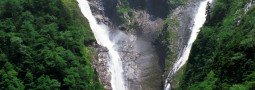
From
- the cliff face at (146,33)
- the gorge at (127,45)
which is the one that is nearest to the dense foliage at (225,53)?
the gorge at (127,45)

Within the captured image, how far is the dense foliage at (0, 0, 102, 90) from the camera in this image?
1167 inches

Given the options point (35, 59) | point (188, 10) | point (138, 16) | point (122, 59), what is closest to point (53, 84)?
point (35, 59)

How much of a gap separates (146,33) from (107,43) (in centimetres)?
1236

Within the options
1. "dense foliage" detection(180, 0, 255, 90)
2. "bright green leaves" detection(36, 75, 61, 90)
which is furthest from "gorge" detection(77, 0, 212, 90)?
"bright green leaves" detection(36, 75, 61, 90)

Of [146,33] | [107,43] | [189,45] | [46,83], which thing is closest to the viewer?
[46,83]

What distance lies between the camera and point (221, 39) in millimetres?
31688

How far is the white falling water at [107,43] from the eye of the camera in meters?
44.8

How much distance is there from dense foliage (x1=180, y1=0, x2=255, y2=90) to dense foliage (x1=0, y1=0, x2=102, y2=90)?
1939 centimetres

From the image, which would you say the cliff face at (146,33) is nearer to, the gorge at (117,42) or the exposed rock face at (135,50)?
the exposed rock face at (135,50)

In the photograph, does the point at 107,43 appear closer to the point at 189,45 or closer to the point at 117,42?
the point at 117,42

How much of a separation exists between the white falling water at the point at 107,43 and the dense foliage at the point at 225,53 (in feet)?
48.9

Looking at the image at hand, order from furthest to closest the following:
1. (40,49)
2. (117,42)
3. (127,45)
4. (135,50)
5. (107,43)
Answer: (117,42) → (107,43) → (127,45) → (135,50) → (40,49)

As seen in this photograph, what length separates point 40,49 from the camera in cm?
3322

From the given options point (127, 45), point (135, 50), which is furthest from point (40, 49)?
point (135, 50)
